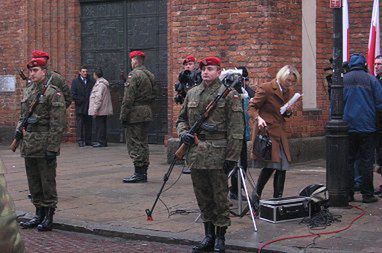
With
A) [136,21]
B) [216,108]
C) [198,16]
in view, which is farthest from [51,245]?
[136,21]

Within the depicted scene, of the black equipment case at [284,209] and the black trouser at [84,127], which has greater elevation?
the black trouser at [84,127]

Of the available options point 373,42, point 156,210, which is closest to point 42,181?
point 156,210

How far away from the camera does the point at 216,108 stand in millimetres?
6988

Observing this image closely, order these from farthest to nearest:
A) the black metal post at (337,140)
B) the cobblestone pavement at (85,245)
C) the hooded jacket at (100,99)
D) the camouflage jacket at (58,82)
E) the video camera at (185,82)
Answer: the hooded jacket at (100,99), the video camera at (185,82), the camouflage jacket at (58,82), the black metal post at (337,140), the cobblestone pavement at (85,245)

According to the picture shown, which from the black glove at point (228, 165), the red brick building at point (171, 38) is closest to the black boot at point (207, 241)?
the black glove at point (228, 165)

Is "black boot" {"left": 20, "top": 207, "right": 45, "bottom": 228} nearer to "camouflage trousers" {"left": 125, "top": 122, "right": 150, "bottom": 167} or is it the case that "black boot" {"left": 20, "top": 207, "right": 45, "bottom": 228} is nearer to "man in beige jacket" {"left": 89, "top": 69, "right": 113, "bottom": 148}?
"camouflage trousers" {"left": 125, "top": 122, "right": 150, "bottom": 167}

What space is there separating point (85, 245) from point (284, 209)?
2.43 meters

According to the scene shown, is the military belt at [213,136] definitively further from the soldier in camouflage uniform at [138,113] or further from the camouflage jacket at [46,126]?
the soldier in camouflage uniform at [138,113]

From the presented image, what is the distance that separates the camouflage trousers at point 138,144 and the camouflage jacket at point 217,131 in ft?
14.3

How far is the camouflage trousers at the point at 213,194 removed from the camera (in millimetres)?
6957

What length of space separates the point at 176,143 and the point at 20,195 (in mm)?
3915

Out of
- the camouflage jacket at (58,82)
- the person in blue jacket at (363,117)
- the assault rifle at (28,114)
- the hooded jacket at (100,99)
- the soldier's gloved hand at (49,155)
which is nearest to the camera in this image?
the soldier's gloved hand at (49,155)

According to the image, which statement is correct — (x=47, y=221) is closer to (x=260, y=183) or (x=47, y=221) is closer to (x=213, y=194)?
(x=213, y=194)

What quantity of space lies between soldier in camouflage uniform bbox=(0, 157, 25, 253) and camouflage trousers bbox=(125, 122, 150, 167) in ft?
27.8
